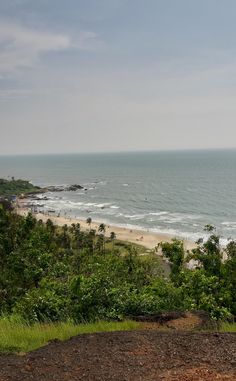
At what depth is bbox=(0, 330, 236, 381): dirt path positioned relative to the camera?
28.2 feet

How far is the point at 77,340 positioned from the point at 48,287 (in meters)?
8.67

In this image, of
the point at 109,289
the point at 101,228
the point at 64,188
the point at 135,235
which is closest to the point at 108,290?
the point at 109,289

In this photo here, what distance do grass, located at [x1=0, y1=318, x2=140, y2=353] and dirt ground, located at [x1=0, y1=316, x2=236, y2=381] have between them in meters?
0.53

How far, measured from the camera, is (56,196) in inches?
6083

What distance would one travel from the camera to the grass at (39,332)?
10477mm

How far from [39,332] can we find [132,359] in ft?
10.5

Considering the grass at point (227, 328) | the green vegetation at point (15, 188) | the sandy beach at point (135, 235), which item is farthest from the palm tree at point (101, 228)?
the green vegetation at point (15, 188)

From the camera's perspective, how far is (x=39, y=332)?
11258 millimetres

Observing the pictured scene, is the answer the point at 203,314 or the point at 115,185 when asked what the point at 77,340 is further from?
the point at 115,185

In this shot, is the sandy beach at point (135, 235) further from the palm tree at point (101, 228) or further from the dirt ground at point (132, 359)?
the dirt ground at point (132, 359)

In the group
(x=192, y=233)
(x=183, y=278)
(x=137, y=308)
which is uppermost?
A: (x=137, y=308)

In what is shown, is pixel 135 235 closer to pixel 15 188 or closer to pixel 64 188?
pixel 15 188

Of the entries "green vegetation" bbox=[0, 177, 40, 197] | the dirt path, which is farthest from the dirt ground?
"green vegetation" bbox=[0, 177, 40, 197]

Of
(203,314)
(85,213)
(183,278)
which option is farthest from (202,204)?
(203,314)
